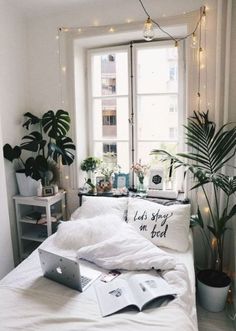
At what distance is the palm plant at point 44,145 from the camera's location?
2.61 metres

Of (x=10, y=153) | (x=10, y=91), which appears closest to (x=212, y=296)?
(x=10, y=153)

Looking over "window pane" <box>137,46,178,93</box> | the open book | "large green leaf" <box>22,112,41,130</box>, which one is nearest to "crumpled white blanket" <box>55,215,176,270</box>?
the open book

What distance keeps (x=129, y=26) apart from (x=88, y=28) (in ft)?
1.34

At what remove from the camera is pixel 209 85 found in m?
2.38

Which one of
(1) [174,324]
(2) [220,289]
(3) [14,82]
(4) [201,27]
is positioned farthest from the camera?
(3) [14,82]

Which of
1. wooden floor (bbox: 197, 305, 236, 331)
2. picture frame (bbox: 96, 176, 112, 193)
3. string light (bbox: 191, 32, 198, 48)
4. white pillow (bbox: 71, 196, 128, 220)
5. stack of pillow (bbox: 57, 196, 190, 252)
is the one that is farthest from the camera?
picture frame (bbox: 96, 176, 112, 193)

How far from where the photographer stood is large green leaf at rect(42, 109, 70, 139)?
2656 millimetres

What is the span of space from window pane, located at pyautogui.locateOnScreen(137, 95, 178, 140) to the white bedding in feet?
4.72

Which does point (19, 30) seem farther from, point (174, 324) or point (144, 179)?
point (174, 324)

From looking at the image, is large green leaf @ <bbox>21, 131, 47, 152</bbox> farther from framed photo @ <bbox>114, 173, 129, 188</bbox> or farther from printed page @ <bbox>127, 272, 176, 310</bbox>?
printed page @ <bbox>127, 272, 176, 310</bbox>

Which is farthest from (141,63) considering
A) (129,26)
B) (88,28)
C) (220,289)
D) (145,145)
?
(220,289)

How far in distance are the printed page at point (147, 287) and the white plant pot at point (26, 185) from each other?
1.46 metres

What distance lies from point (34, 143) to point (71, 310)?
5.32 ft

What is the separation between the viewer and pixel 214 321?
6.88 ft
